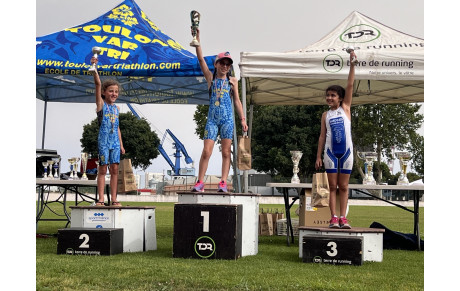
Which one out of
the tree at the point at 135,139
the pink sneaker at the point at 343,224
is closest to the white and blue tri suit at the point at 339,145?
the pink sneaker at the point at 343,224

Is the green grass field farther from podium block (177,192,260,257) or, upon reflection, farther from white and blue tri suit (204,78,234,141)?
white and blue tri suit (204,78,234,141)

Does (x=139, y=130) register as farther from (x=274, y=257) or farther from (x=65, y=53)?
(x=274, y=257)

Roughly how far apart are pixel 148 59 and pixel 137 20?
2495mm

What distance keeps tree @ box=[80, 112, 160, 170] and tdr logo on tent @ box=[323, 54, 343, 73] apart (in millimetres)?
48992

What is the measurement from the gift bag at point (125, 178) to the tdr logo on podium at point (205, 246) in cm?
174

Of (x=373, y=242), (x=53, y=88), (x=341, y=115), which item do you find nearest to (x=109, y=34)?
(x=53, y=88)

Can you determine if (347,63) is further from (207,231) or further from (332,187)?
(207,231)

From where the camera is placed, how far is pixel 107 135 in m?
7.23

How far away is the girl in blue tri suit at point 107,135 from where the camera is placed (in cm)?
719

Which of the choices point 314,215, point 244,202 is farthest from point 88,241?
point 314,215

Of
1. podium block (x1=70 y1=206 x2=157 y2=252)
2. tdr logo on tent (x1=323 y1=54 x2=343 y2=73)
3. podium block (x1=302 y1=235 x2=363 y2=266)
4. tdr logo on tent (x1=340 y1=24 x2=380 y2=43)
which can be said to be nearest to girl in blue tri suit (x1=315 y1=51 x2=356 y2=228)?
podium block (x1=302 y1=235 x2=363 y2=266)

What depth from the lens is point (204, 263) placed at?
5574 millimetres

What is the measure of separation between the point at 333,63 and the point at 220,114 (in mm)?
2954

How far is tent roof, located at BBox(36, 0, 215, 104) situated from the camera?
31.9ft
